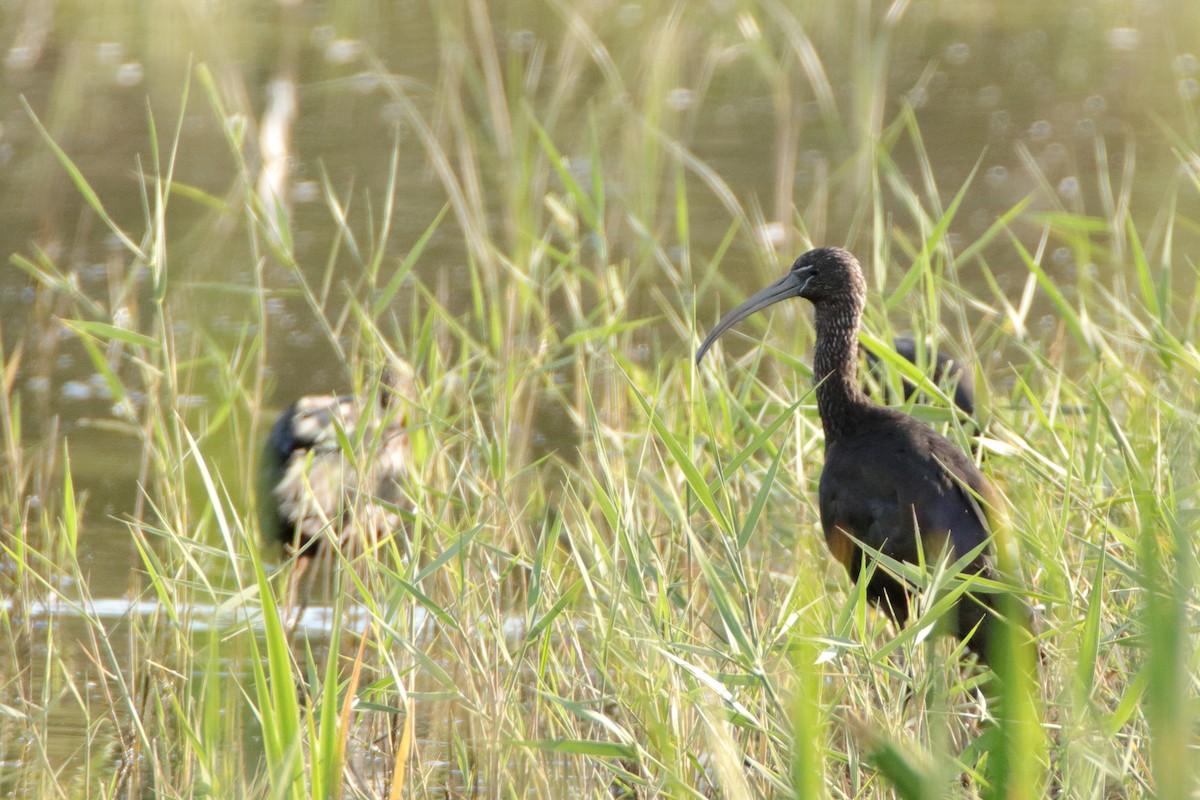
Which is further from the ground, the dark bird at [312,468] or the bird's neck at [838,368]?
the bird's neck at [838,368]

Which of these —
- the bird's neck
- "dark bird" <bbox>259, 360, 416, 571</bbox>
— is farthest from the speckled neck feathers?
"dark bird" <bbox>259, 360, 416, 571</bbox>

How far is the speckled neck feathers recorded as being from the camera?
3.60 m

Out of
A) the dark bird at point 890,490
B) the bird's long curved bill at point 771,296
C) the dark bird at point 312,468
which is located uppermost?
the bird's long curved bill at point 771,296

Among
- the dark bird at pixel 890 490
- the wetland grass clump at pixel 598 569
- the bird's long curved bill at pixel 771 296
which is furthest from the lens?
the bird's long curved bill at pixel 771 296

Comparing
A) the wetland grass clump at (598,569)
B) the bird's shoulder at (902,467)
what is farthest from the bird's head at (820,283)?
the bird's shoulder at (902,467)

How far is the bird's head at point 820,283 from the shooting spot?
3.67 m

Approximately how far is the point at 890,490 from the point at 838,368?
449 mm

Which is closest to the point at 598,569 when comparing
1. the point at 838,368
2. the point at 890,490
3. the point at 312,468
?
the point at 890,490

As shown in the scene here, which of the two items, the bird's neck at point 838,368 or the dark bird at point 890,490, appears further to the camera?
the bird's neck at point 838,368

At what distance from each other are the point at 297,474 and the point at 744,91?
5.99m

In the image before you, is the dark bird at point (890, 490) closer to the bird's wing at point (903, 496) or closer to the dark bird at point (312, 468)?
the bird's wing at point (903, 496)

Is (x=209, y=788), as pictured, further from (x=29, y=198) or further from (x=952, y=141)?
(x=952, y=141)

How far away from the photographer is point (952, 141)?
8859 mm

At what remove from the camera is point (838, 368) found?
3674mm
